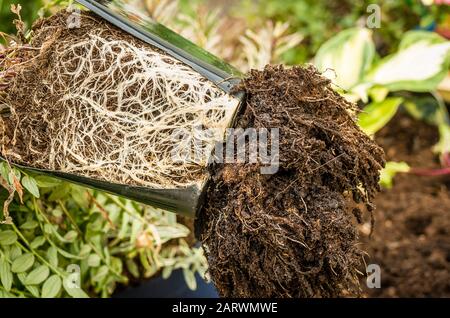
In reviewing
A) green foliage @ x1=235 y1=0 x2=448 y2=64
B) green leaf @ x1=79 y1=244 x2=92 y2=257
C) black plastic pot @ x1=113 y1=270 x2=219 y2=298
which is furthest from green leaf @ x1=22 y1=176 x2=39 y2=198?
green foliage @ x1=235 y1=0 x2=448 y2=64

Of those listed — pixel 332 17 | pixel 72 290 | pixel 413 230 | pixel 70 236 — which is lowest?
pixel 72 290

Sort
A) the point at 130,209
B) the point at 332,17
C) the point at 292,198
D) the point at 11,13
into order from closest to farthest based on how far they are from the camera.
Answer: the point at 292,198
the point at 11,13
the point at 130,209
the point at 332,17

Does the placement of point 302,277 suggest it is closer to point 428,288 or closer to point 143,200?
point 143,200

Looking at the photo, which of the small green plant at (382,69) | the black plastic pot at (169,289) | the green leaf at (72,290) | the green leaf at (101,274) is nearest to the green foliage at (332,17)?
the small green plant at (382,69)

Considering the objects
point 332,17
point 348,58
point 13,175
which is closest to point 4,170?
point 13,175

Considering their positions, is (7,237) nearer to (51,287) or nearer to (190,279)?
(51,287)

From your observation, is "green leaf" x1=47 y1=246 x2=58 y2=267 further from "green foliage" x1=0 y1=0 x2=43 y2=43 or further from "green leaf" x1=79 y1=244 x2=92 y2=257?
"green foliage" x1=0 y1=0 x2=43 y2=43

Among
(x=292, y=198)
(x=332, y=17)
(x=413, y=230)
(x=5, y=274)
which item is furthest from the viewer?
(x=332, y=17)
